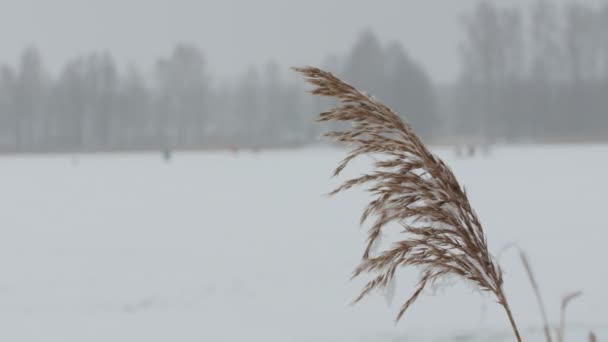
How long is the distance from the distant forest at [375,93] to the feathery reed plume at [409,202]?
58606mm

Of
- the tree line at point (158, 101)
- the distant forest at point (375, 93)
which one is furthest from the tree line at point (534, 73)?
the tree line at point (158, 101)

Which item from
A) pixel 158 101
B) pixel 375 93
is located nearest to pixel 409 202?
pixel 375 93

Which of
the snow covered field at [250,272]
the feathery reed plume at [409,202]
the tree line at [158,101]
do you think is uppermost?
the tree line at [158,101]

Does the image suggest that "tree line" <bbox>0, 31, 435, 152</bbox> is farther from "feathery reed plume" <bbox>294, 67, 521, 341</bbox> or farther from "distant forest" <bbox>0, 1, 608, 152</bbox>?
"feathery reed plume" <bbox>294, 67, 521, 341</bbox>

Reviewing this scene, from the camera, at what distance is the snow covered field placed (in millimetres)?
4500

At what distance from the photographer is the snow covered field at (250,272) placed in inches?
177

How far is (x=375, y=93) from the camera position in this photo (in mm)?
69062

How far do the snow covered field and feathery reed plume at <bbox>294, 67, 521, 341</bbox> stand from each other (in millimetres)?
127

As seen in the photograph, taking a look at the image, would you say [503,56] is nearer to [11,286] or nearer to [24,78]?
[24,78]

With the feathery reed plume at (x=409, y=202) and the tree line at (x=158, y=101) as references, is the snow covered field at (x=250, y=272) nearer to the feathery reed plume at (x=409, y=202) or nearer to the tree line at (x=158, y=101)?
the feathery reed plume at (x=409, y=202)

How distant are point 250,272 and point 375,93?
64.3 m

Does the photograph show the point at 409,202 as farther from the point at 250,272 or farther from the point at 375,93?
the point at 375,93

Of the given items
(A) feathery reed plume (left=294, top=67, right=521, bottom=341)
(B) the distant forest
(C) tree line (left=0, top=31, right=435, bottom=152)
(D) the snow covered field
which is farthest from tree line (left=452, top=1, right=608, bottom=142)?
(A) feathery reed plume (left=294, top=67, right=521, bottom=341)

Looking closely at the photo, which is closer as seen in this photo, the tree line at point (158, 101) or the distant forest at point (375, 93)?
the distant forest at point (375, 93)
